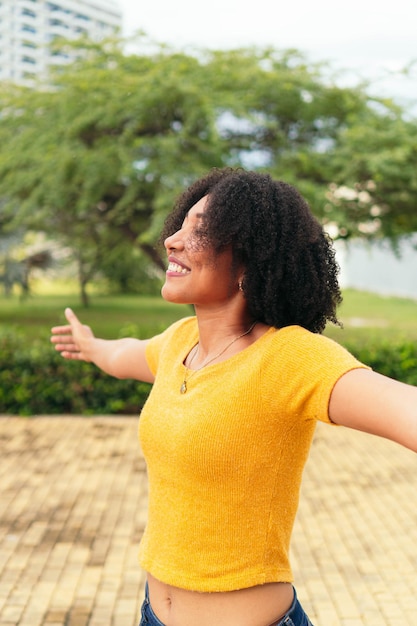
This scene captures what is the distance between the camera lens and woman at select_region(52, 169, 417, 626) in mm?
1503

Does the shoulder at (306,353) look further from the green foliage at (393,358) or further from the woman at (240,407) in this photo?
the green foliage at (393,358)

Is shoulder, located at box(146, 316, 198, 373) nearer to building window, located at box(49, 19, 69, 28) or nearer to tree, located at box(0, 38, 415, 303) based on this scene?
tree, located at box(0, 38, 415, 303)

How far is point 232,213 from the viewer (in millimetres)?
1599

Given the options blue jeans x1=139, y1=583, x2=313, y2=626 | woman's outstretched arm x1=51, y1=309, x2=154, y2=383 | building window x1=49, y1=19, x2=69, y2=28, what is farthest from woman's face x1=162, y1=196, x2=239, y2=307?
building window x1=49, y1=19, x2=69, y2=28

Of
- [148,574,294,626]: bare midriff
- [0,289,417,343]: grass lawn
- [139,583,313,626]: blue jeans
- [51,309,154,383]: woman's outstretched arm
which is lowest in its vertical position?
[0,289,417,343]: grass lawn

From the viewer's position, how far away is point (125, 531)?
504cm

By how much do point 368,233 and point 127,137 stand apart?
143 inches

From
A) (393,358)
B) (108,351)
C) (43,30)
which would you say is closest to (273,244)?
(108,351)

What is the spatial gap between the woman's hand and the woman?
747mm

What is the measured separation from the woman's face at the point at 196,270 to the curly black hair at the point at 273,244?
0.02 m

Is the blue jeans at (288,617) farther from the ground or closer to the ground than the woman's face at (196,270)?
closer to the ground

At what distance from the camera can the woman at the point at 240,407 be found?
1.50 meters

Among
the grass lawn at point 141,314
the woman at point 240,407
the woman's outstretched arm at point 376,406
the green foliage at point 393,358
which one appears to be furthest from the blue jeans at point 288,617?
the grass lawn at point 141,314

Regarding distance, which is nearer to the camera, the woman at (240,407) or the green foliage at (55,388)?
the woman at (240,407)
